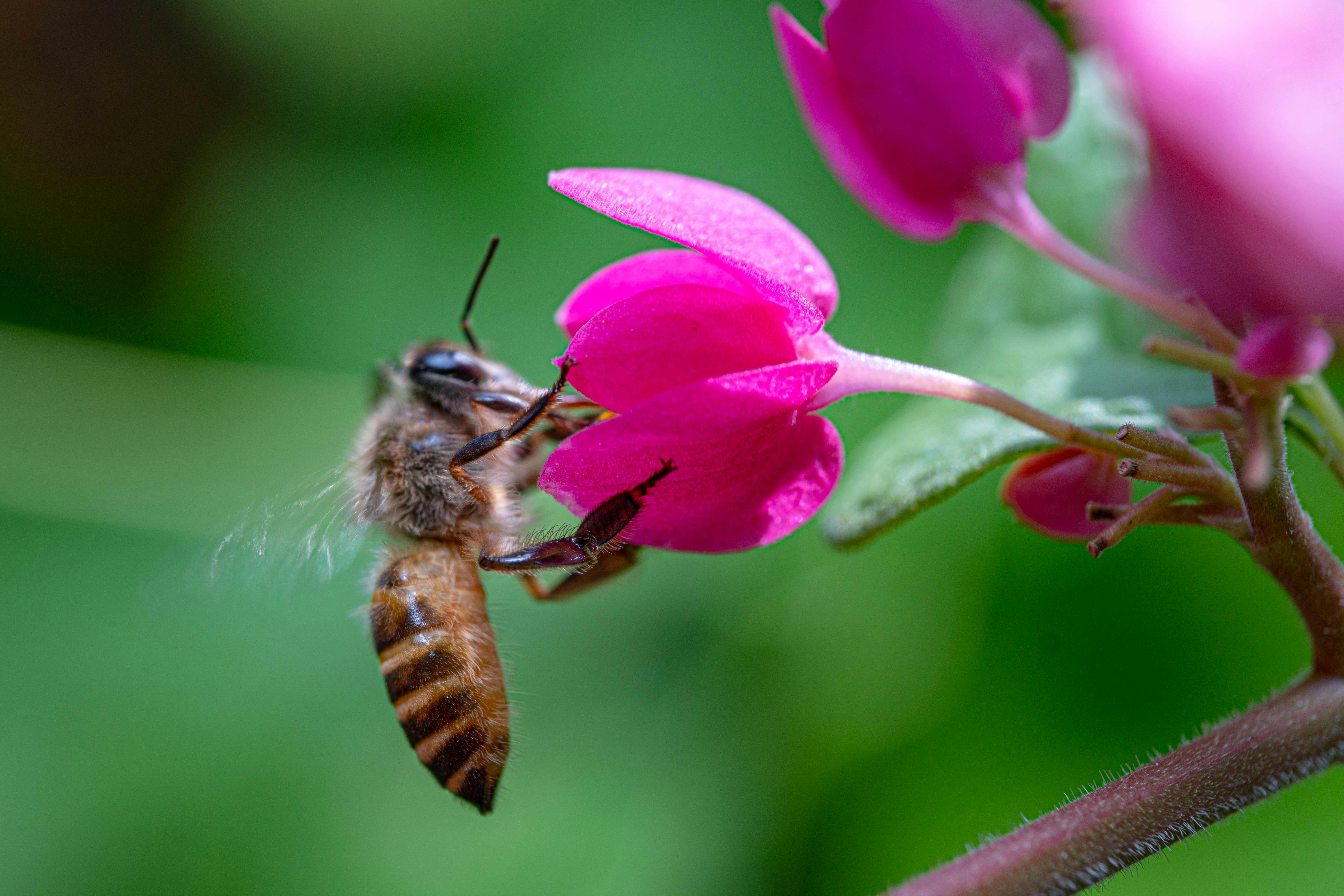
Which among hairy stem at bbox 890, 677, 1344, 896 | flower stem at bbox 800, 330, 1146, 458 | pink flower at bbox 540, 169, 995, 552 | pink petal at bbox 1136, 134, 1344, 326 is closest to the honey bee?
pink flower at bbox 540, 169, 995, 552

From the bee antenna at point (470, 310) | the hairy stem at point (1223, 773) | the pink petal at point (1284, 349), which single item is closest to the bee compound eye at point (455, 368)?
the bee antenna at point (470, 310)

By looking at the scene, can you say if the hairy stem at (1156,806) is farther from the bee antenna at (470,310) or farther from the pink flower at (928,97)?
the bee antenna at (470,310)

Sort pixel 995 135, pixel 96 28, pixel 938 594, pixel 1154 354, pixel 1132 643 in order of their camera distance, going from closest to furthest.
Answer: pixel 1154 354 < pixel 995 135 < pixel 1132 643 < pixel 938 594 < pixel 96 28

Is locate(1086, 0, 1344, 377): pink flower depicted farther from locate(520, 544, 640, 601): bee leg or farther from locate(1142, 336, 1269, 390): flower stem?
locate(520, 544, 640, 601): bee leg

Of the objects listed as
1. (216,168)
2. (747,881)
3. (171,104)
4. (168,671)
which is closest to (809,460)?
(747,881)

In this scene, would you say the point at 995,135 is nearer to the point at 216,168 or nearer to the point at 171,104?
the point at 216,168

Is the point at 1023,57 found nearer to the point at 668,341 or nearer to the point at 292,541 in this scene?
the point at 668,341
